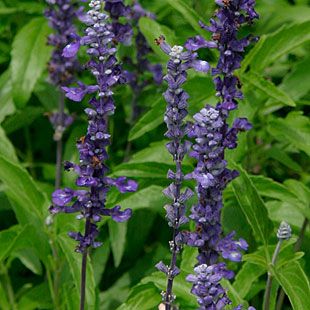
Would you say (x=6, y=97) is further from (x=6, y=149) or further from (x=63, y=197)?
(x=63, y=197)

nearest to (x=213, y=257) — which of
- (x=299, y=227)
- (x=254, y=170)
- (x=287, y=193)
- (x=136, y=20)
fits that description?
(x=287, y=193)

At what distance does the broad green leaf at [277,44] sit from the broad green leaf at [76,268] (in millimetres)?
1087

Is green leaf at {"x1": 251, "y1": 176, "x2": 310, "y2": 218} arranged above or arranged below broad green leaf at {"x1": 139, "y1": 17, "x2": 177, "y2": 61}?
below

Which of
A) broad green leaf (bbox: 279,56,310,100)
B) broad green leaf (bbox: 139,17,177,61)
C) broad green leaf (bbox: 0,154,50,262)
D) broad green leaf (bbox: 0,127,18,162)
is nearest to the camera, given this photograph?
broad green leaf (bbox: 0,154,50,262)

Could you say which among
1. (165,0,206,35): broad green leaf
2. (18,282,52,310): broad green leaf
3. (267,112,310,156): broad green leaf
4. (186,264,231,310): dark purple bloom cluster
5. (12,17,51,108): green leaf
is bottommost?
(18,282,52,310): broad green leaf

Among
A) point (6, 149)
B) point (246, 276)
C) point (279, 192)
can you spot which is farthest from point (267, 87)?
point (6, 149)

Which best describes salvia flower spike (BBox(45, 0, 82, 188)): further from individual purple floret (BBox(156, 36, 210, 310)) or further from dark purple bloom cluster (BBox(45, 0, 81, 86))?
individual purple floret (BBox(156, 36, 210, 310))

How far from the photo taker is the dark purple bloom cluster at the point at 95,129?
8.27ft

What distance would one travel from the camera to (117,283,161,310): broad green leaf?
10.3ft

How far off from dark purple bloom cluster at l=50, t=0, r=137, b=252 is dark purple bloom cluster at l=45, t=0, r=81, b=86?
116 centimetres

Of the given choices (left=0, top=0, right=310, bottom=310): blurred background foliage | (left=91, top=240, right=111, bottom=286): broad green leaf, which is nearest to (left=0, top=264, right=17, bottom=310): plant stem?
(left=0, top=0, right=310, bottom=310): blurred background foliage

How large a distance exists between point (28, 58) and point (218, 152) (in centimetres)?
205

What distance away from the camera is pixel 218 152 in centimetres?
248

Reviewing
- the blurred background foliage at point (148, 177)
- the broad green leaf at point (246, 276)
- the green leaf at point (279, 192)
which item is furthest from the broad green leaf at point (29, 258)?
the green leaf at point (279, 192)
